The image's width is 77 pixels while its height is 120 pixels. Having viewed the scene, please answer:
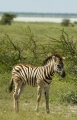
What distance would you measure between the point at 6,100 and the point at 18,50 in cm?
587

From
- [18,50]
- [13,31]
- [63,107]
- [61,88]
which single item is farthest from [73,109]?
[13,31]

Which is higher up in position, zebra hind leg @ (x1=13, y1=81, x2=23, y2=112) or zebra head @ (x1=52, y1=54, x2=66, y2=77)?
zebra head @ (x1=52, y1=54, x2=66, y2=77)

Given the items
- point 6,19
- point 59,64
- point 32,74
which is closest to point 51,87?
point 32,74

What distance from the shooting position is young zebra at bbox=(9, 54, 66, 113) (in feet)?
39.8

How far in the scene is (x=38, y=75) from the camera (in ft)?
41.1

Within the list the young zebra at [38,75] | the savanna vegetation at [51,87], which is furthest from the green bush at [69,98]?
the young zebra at [38,75]

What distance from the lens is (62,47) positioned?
16.2 m

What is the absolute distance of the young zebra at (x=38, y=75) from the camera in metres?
12.1

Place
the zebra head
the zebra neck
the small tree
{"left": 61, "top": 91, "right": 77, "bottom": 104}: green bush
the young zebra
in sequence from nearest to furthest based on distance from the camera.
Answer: the zebra head → the young zebra → the zebra neck → {"left": 61, "top": 91, "right": 77, "bottom": 104}: green bush → the small tree

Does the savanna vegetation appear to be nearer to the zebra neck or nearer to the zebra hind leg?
the zebra hind leg

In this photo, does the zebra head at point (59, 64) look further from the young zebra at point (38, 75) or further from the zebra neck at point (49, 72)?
the zebra neck at point (49, 72)

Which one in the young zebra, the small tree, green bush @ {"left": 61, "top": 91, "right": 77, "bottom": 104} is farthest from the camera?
the small tree

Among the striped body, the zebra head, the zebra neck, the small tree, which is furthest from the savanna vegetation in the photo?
the small tree

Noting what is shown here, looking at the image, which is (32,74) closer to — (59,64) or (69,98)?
(59,64)
